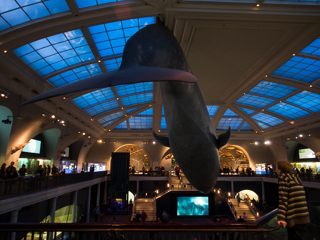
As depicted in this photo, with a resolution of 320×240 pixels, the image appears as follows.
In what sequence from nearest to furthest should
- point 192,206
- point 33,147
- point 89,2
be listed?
point 89,2
point 33,147
point 192,206

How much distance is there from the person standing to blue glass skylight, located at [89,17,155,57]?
13.1 meters

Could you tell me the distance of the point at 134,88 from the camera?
26.3 m

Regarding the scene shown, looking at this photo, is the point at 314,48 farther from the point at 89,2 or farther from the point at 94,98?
the point at 94,98

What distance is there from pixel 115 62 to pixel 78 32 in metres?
5.30

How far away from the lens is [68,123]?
27.3m

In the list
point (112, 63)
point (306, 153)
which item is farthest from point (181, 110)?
point (306, 153)

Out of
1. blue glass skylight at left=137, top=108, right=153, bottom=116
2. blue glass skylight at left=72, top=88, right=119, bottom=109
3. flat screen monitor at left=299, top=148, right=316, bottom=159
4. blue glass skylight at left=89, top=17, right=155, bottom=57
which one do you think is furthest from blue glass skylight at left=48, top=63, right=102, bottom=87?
flat screen monitor at left=299, top=148, right=316, bottom=159

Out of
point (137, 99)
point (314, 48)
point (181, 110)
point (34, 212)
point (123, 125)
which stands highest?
point (137, 99)

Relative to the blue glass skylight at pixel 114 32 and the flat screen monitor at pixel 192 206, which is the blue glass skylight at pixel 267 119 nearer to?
the flat screen monitor at pixel 192 206

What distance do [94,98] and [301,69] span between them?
20.6 meters

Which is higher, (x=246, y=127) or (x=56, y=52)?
(x=56, y=52)

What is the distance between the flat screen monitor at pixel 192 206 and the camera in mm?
26969

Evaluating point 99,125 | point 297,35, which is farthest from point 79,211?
point 297,35

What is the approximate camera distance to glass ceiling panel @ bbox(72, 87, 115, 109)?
2431 centimetres
